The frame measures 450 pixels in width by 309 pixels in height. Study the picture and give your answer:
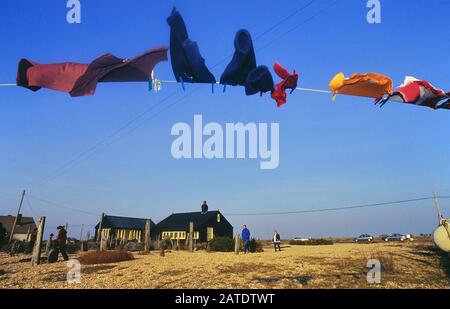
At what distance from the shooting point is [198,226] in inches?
1614

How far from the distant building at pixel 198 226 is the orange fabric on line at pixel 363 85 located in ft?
115

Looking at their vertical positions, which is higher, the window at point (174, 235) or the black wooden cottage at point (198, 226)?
the black wooden cottage at point (198, 226)

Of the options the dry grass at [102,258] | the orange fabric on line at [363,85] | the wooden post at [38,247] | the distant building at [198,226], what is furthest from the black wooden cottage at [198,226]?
the orange fabric on line at [363,85]

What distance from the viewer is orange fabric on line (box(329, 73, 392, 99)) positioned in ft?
24.2

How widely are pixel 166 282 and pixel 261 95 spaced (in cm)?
594

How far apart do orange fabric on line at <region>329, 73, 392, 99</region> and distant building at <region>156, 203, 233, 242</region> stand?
115ft

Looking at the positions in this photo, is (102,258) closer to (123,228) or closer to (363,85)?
(363,85)

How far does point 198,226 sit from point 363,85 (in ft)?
117

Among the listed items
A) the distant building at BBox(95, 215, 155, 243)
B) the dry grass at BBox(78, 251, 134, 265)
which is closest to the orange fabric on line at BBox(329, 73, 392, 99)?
the dry grass at BBox(78, 251, 134, 265)

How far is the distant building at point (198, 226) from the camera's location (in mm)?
41219

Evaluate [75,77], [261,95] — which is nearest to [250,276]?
[261,95]

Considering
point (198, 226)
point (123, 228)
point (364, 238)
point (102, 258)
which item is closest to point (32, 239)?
point (102, 258)

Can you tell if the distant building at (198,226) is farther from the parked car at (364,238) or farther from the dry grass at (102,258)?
the dry grass at (102,258)

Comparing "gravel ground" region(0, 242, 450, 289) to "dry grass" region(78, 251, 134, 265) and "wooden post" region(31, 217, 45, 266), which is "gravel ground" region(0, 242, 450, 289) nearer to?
"dry grass" region(78, 251, 134, 265)
